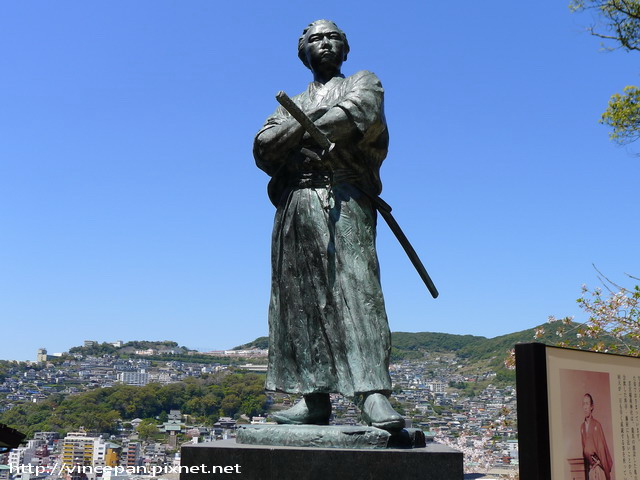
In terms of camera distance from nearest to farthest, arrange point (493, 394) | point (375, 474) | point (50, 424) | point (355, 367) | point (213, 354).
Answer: point (375, 474) < point (355, 367) < point (50, 424) < point (493, 394) < point (213, 354)

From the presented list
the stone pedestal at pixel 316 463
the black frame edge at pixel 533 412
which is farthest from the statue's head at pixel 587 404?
the stone pedestal at pixel 316 463

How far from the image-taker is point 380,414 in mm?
3955

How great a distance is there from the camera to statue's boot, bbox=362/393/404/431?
12.7ft

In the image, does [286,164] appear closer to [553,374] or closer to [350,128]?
[350,128]

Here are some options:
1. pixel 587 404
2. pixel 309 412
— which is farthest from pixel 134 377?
pixel 587 404

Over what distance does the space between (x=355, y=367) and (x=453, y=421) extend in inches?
441

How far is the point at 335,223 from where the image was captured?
4441 millimetres

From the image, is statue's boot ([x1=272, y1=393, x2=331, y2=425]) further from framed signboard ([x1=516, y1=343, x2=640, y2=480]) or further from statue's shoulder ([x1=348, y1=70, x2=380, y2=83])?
statue's shoulder ([x1=348, y1=70, x2=380, y2=83])

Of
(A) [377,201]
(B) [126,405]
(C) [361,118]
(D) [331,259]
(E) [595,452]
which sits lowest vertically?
(B) [126,405]

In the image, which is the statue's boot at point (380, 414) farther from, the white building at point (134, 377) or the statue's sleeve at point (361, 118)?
the white building at point (134, 377)

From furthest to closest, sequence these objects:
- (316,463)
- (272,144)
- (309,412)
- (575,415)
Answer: (272,144) < (309,412) < (316,463) < (575,415)

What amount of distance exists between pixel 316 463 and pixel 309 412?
2.14 feet

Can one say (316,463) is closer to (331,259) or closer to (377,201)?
(331,259)

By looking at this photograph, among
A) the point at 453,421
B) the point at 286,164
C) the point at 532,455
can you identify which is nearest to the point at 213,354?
the point at 453,421
